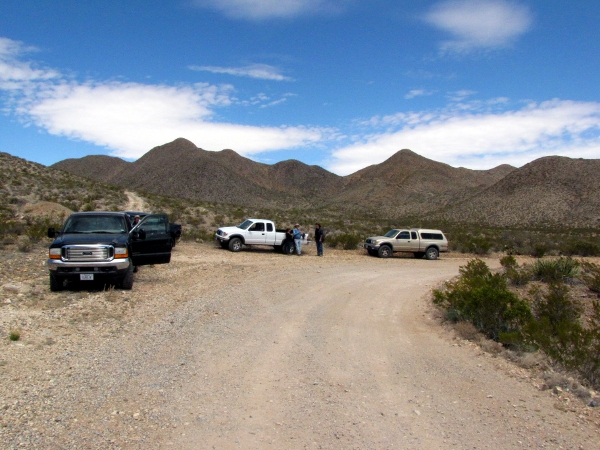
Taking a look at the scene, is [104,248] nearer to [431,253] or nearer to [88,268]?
[88,268]

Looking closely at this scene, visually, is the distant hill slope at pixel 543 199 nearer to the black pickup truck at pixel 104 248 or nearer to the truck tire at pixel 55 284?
the black pickup truck at pixel 104 248

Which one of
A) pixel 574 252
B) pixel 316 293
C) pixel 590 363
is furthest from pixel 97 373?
pixel 574 252

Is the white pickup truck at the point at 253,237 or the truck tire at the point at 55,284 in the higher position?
the white pickup truck at the point at 253,237

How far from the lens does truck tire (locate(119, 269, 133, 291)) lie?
11.5m

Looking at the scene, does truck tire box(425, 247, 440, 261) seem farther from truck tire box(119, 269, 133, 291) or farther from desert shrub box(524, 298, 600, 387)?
desert shrub box(524, 298, 600, 387)

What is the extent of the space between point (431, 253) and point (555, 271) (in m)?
10.2

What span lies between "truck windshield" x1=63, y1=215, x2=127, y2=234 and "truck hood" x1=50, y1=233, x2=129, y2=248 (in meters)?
0.38

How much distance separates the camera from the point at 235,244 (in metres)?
23.3

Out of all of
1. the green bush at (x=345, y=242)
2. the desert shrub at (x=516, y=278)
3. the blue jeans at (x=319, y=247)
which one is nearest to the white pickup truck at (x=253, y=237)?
the blue jeans at (x=319, y=247)

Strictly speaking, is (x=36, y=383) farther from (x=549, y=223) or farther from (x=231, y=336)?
(x=549, y=223)

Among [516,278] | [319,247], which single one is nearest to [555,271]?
[516,278]

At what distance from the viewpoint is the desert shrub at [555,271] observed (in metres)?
14.9

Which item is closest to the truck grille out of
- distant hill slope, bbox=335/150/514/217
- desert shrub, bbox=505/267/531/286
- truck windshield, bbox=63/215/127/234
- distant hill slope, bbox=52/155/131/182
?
truck windshield, bbox=63/215/127/234

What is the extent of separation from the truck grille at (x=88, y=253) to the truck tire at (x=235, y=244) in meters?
12.3
